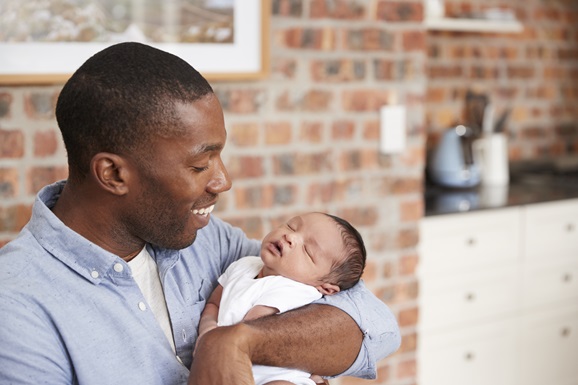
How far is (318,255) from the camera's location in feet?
5.20

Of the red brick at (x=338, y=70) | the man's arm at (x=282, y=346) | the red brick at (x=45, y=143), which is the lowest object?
the man's arm at (x=282, y=346)

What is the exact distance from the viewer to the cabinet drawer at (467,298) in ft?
10.1

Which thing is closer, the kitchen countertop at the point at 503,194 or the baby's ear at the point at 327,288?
the baby's ear at the point at 327,288

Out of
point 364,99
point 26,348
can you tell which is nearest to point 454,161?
point 364,99

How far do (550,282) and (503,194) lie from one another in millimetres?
435

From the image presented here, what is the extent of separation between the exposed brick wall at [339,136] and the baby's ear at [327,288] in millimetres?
862

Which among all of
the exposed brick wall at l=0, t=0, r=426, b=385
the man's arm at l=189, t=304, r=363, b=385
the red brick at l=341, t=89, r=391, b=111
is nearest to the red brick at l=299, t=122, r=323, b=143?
the exposed brick wall at l=0, t=0, r=426, b=385

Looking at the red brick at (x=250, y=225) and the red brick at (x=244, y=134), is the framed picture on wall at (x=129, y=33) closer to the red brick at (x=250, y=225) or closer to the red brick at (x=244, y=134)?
the red brick at (x=244, y=134)

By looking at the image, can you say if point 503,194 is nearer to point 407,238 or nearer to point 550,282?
point 550,282

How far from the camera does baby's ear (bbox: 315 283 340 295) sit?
5.21 feet

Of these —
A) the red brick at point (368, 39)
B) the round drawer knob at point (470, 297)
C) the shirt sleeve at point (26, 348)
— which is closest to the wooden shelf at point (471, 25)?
the red brick at point (368, 39)

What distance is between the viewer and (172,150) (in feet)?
4.22

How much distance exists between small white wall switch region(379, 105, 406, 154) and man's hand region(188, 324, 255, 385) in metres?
1.52

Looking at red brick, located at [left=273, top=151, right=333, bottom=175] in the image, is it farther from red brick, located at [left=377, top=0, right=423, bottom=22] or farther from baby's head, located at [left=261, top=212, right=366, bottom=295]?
baby's head, located at [left=261, top=212, right=366, bottom=295]
